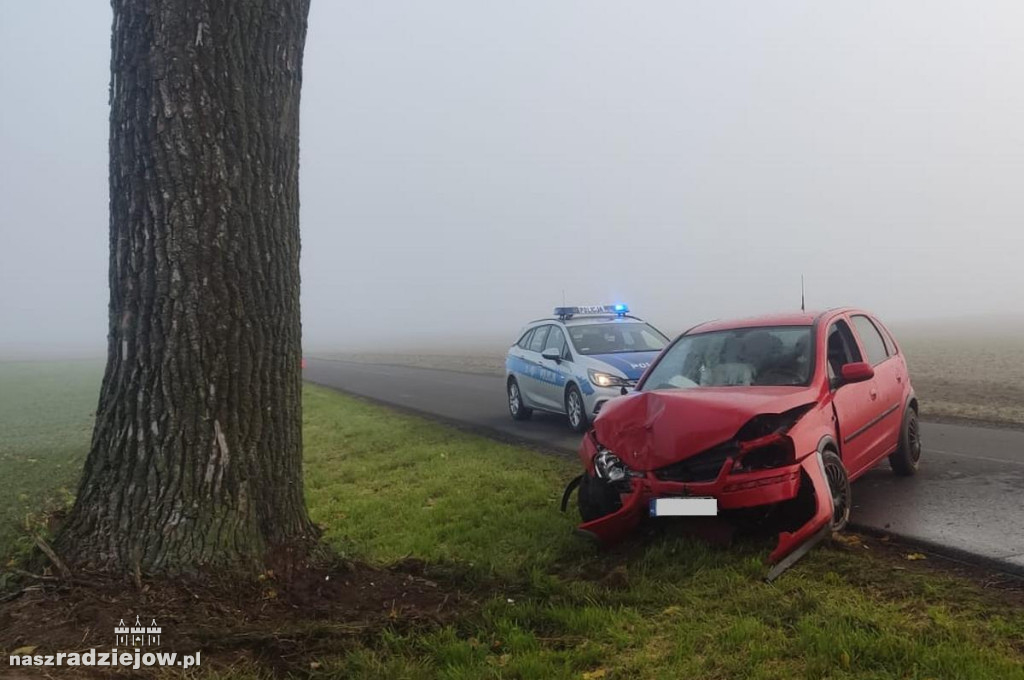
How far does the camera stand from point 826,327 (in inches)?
254

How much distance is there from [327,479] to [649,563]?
502 centimetres

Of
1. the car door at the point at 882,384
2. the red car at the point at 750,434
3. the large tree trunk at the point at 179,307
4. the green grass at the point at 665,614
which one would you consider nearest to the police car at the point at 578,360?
the car door at the point at 882,384

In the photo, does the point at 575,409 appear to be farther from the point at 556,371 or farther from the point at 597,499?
the point at 597,499

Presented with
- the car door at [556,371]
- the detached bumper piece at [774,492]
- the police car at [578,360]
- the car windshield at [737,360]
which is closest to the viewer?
the detached bumper piece at [774,492]

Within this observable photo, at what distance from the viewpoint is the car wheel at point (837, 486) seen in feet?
17.4

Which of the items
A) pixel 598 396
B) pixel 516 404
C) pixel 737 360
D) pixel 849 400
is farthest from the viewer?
pixel 516 404

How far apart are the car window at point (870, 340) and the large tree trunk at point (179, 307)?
17.5 ft

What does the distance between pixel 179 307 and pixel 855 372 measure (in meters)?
4.69

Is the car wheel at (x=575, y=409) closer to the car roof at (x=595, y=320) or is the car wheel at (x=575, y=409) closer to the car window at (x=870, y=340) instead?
the car roof at (x=595, y=320)

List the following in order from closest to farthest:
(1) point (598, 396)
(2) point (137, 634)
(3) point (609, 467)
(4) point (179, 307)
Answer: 1. (2) point (137, 634)
2. (4) point (179, 307)
3. (3) point (609, 467)
4. (1) point (598, 396)

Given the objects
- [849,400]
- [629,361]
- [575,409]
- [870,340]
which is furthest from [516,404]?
[849,400]

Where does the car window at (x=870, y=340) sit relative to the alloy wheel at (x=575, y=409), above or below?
above

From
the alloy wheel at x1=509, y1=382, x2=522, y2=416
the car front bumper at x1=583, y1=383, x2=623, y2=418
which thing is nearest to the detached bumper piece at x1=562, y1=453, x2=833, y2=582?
the car front bumper at x1=583, y1=383, x2=623, y2=418

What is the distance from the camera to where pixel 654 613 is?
4242mm
